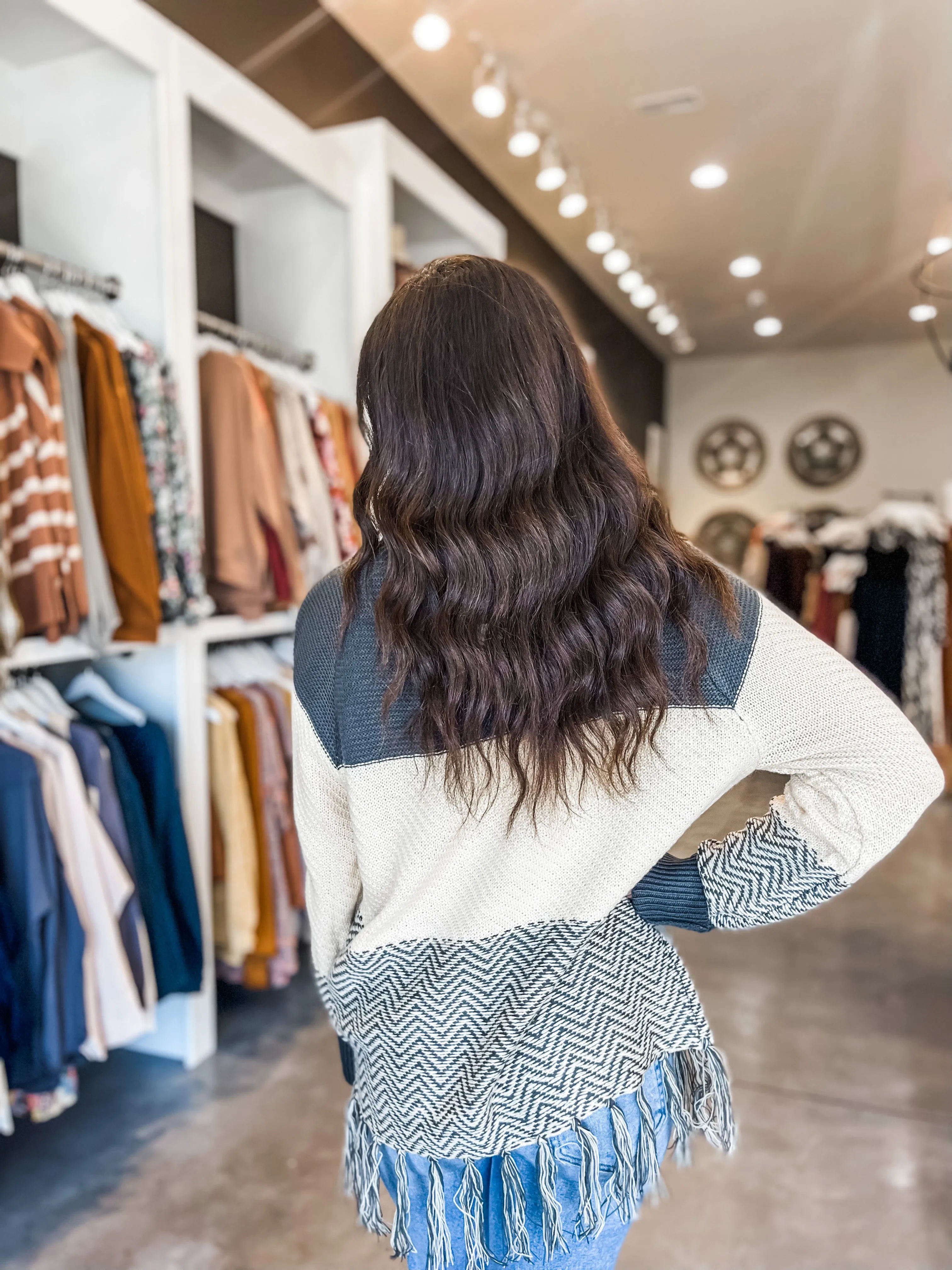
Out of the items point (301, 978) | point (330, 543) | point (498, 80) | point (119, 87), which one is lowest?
point (301, 978)

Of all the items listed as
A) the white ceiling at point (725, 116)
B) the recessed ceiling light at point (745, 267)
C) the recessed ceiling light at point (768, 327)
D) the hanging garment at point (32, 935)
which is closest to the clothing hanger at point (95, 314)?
the hanging garment at point (32, 935)

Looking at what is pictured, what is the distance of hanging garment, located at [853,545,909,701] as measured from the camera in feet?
13.9

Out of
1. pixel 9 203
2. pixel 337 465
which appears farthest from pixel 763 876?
pixel 9 203

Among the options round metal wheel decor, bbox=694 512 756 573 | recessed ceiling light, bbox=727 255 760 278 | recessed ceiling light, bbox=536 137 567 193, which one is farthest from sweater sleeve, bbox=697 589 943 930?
round metal wheel decor, bbox=694 512 756 573

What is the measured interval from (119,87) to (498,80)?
1630 millimetres

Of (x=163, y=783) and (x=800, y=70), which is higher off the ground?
(x=800, y=70)

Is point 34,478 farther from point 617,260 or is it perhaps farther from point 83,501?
point 617,260

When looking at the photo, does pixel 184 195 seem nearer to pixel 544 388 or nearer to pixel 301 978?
pixel 544 388

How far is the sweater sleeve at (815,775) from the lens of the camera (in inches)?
32.1

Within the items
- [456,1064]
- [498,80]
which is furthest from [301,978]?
[498,80]

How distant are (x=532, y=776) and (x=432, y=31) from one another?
8.57 ft

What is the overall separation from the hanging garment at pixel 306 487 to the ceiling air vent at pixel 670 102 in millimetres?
1978

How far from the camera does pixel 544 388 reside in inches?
30.6

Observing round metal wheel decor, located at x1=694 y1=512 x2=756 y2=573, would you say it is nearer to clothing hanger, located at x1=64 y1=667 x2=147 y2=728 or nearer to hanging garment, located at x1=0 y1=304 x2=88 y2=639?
clothing hanger, located at x1=64 y1=667 x2=147 y2=728
